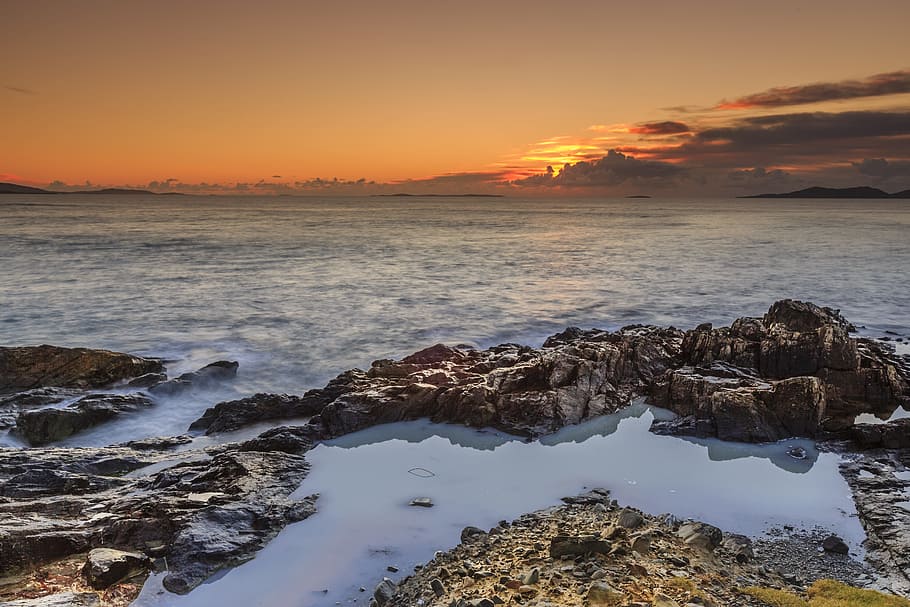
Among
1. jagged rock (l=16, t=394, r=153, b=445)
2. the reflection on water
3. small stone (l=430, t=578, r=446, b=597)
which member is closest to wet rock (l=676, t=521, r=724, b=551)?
the reflection on water

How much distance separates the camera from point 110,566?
762 cm

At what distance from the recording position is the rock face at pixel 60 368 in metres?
15.7

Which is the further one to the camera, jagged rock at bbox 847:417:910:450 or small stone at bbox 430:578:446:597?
jagged rock at bbox 847:417:910:450

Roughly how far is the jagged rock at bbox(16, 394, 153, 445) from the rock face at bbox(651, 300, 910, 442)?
12203 millimetres

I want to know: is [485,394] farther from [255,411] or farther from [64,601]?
[64,601]

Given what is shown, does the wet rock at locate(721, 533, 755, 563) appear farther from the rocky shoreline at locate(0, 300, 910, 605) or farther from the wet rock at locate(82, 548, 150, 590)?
the wet rock at locate(82, 548, 150, 590)

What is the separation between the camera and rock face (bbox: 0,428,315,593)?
812 cm

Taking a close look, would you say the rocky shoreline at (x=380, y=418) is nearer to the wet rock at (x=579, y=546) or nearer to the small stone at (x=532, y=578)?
the wet rock at (x=579, y=546)

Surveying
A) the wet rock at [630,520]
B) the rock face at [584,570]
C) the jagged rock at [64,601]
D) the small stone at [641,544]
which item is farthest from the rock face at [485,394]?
the jagged rock at [64,601]

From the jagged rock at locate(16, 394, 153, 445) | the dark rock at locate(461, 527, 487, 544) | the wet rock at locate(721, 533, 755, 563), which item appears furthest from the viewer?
the jagged rock at locate(16, 394, 153, 445)

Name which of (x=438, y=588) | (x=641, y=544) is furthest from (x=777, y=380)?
(x=438, y=588)

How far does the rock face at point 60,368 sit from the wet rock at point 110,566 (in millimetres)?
9442

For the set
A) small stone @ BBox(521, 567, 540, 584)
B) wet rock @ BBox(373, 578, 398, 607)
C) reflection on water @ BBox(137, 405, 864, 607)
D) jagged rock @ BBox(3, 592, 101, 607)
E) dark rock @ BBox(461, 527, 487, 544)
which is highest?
small stone @ BBox(521, 567, 540, 584)

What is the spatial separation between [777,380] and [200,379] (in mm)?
14904
